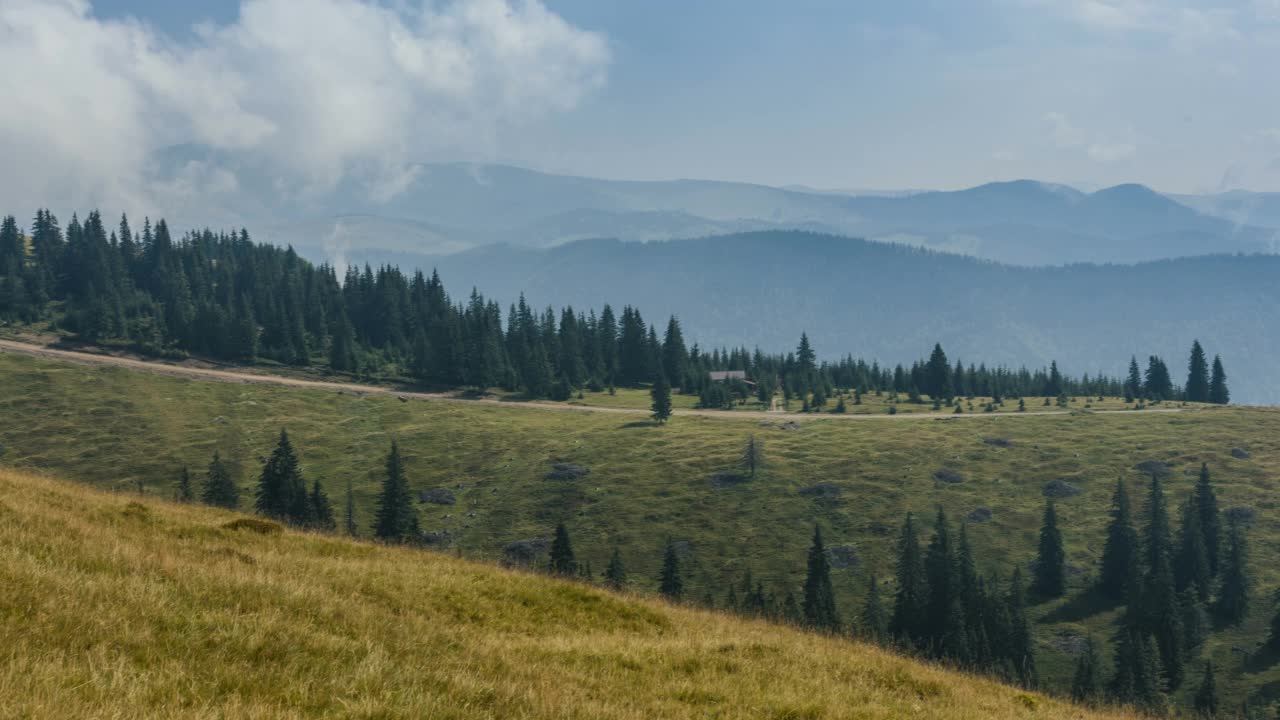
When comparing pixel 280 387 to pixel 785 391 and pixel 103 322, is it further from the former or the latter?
pixel 785 391

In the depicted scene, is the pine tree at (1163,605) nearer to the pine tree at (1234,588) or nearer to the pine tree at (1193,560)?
the pine tree at (1193,560)

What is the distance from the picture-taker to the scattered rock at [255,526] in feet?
70.6

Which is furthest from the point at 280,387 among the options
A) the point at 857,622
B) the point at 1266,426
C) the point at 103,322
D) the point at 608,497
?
the point at 1266,426

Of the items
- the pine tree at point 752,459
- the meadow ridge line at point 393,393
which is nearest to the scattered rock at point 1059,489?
the meadow ridge line at point 393,393

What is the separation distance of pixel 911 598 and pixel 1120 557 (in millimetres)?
38416

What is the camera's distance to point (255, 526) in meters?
21.8

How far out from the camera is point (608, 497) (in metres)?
127

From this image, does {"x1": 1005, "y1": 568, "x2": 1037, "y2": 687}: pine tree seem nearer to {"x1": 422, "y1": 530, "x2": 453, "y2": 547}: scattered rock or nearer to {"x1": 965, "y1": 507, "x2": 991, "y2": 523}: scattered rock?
{"x1": 965, "y1": 507, "x2": 991, "y2": 523}: scattered rock

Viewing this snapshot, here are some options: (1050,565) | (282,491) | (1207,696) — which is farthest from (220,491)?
(1050,565)

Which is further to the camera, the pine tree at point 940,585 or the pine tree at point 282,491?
the pine tree at point 940,585

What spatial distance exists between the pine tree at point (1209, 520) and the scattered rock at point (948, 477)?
1250 inches

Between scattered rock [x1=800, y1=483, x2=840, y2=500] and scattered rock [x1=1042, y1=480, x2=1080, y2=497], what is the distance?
33.1m

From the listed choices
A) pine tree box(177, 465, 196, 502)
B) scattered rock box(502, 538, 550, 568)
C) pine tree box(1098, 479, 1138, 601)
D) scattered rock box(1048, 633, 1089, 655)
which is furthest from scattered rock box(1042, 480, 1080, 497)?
pine tree box(177, 465, 196, 502)

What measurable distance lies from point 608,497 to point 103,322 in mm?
124586
